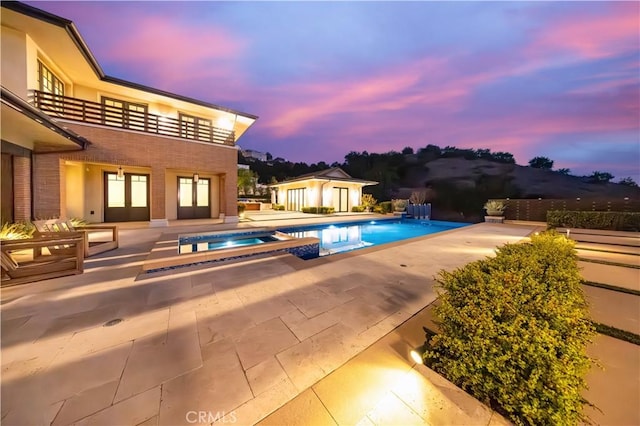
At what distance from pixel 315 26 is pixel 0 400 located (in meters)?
25.1

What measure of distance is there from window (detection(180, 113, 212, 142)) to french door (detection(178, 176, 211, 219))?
268cm

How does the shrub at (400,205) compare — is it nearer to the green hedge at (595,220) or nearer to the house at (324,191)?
the house at (324,191)

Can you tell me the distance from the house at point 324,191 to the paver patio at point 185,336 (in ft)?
50.3

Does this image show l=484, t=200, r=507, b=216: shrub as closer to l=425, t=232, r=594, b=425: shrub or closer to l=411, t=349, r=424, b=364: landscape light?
l=425, t=232, r=594, b=425: shrub

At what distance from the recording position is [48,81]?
28.6ft

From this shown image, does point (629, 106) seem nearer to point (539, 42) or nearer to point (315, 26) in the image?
point (539, 42)

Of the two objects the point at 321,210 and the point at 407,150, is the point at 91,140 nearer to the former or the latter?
the point at 321,210

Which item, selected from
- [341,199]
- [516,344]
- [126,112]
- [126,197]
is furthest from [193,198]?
[516,344]

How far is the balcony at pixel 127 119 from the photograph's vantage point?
831 cm

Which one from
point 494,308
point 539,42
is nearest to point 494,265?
point 494,308

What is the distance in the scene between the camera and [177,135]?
11281mm

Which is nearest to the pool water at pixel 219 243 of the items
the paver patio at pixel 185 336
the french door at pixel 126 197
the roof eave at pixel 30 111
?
the paver patio at pixel 185 336

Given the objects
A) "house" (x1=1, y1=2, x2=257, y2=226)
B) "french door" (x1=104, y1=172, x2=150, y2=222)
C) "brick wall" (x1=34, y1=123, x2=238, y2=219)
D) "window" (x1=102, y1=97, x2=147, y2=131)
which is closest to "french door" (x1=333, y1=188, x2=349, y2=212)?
"house" (x1=1, y1=2, x2=257, y2=226)

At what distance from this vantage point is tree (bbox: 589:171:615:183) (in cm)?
3075
